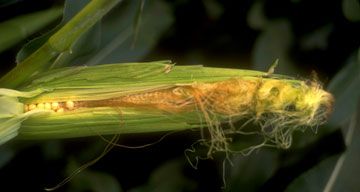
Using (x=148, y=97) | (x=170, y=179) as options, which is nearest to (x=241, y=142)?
(x=170, y=179)

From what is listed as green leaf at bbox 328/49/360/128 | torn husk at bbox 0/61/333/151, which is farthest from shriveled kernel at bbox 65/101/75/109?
green leaf at bbox 328/49/360/128

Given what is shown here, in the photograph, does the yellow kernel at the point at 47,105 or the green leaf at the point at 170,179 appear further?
the green leaf at the point at 170,179

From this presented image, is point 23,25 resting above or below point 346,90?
above

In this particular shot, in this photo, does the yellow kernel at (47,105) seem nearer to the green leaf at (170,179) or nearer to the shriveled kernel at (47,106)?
the shriveled kernel at (47,106)

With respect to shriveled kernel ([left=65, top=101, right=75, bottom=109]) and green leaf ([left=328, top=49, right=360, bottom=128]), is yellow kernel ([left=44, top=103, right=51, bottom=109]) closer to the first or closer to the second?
shriveled kernel ([left=65, top=101, right=75, bottom=109])

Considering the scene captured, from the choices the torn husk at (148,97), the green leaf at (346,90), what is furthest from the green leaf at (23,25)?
the green leaf at (346,90)

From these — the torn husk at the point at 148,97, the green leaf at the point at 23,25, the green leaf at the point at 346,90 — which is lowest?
the torn husk at the point at 148,97

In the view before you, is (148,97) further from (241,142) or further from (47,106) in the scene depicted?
(241,142)

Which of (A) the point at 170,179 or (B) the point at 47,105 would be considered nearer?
(B) the point at 47,105
